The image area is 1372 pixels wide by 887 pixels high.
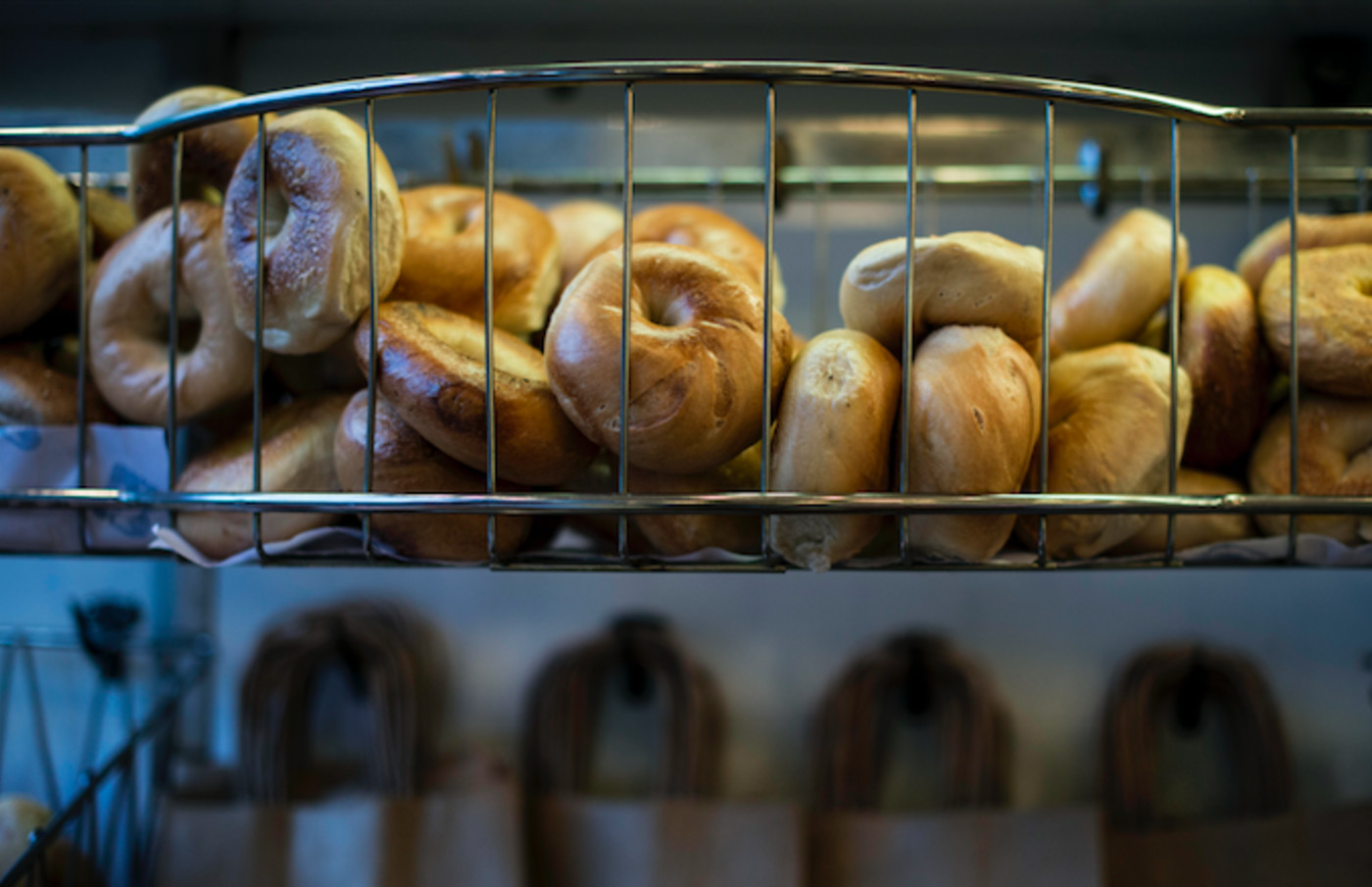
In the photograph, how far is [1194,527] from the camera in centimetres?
55

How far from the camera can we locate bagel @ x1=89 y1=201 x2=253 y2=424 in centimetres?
55

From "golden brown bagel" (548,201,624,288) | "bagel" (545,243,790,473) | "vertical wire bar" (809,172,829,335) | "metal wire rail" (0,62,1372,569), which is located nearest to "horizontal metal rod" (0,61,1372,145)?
"metal wire rail" (0,62,1372,569)

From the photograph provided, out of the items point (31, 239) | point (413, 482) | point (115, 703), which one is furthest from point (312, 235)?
point (115, 703)

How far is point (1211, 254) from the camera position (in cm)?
94

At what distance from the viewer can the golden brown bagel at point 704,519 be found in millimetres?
509

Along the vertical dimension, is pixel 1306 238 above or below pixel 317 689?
above

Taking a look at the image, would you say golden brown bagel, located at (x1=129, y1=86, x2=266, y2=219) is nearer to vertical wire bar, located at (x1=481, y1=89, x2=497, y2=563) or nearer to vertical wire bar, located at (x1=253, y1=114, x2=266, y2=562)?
vertical wire bar, located at (x1=253, y1=114, x2=266, y2=562)

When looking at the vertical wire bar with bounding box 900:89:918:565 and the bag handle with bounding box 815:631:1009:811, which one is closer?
the vertical wire bar with bounding box 900:89:918:565

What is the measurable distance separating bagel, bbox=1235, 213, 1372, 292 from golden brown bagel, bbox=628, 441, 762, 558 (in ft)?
1.32

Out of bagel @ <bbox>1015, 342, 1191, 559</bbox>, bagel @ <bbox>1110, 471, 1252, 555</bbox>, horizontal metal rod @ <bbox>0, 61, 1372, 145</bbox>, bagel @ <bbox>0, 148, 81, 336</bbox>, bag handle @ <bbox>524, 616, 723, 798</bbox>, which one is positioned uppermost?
horizontal metal rod @ <bbox>0, 61, 1372, 145</bbox>

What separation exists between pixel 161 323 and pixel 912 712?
2.71 feet

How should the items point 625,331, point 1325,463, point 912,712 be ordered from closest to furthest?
point 625,331 < point 1325,463 < point 912,712

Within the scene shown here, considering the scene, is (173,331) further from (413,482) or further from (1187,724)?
(1187,724)

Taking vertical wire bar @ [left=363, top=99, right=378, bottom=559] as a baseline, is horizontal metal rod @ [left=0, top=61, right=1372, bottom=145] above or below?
above
